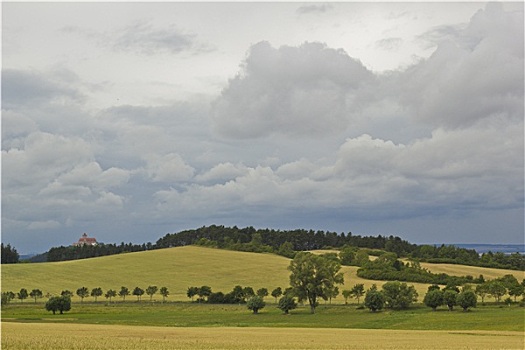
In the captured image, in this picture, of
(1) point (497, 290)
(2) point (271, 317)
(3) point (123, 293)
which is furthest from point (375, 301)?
(3) point (123, 293)

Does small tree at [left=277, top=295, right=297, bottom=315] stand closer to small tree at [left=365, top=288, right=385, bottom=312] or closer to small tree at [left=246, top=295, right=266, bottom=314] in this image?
small tree at [left=246, top=295, right=266, bottom=314]

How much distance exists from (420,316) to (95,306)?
5932 centimetres

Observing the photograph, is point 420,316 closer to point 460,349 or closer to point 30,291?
point 460,349

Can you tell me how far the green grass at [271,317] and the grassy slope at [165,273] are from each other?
996 inches

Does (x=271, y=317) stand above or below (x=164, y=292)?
below

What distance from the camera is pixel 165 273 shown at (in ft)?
561

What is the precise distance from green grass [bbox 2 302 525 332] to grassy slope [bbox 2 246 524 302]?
25307mm

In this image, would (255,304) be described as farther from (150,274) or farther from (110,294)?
(150,274)

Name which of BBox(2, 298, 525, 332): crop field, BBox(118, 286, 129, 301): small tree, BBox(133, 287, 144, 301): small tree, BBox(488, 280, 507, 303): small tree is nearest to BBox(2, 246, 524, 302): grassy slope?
BBox(133, 287, 144, 301): small tree

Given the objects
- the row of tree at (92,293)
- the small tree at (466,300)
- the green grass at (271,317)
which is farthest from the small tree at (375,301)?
the row of tree at (92,293)

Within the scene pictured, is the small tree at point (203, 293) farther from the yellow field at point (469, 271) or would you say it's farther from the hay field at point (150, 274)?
the yellow field at point (469, 271)

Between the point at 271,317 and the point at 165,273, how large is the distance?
76.2 metres

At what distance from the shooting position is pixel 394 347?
4938cm

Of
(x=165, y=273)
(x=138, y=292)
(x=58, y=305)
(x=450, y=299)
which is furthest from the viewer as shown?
(x=165, y=273)
